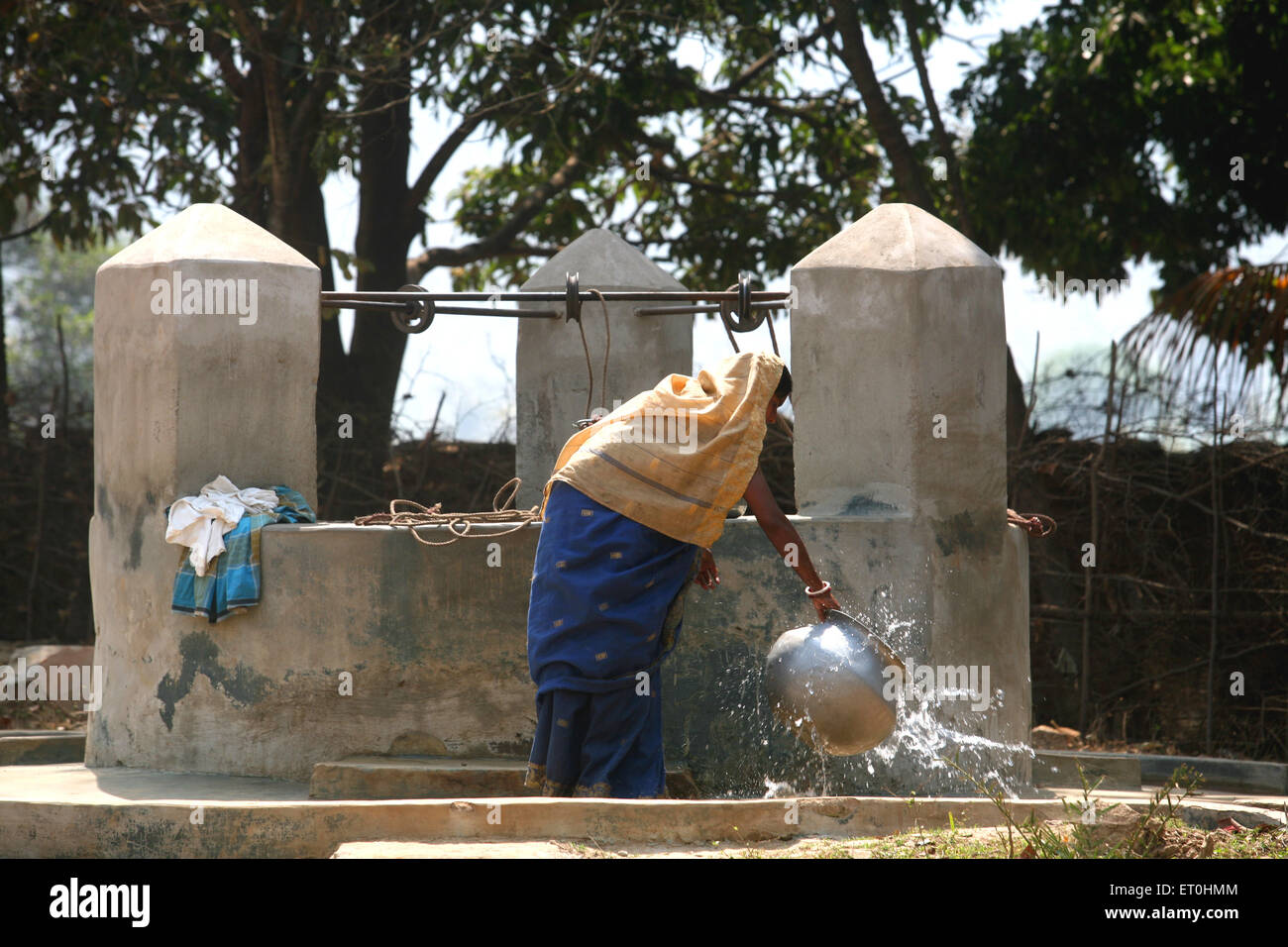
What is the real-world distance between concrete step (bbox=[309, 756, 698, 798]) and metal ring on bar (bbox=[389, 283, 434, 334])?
2.39 metres

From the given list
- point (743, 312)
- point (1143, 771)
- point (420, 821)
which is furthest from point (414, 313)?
point (1143, 771)

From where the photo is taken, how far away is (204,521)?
223 inches

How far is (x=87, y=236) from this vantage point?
40.2 feet

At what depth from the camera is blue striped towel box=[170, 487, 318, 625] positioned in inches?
219

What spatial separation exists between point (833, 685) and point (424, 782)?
5.45 feet

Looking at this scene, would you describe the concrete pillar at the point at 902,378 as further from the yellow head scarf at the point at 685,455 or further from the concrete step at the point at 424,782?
the concrete step at the point at 424,782

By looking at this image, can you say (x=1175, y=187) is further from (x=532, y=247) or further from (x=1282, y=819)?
(x=1282, y=819)

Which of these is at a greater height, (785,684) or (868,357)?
(868,357)

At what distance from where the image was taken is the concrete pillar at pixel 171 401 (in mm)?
5801

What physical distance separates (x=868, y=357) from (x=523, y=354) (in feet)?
9.65
